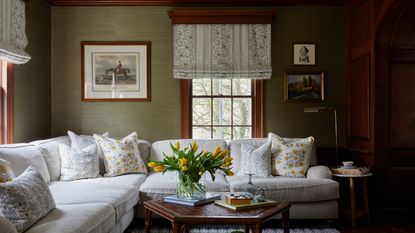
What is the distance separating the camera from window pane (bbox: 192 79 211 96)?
5.63 metres

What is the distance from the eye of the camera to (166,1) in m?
5.50

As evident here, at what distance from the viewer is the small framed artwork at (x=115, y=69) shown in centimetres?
554

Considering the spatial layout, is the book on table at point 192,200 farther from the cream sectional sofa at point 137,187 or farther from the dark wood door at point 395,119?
the dark wood door at point 395,119

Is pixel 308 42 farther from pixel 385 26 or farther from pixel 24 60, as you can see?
pixel 24 60

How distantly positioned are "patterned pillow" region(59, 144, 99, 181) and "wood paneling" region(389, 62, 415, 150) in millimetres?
3314

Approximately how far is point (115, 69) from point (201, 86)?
45.0 inches

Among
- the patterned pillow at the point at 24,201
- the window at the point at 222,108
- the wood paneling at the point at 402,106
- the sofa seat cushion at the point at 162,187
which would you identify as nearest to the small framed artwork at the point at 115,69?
the window at the point at 222,108

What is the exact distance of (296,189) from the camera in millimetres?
4320

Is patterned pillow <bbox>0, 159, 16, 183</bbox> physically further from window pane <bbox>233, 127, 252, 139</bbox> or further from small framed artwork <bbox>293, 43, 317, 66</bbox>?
small framed artwork <bbox>293, 43, 317, 66</bbox>

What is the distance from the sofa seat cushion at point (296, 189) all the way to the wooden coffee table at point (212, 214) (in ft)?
3.17

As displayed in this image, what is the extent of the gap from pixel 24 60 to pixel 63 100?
1.18 metres

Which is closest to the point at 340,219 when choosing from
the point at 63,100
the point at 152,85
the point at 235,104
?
the point at 235,104

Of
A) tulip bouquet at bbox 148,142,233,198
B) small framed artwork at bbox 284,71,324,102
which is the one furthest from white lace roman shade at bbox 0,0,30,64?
small framed artwork at bbox 284,71,324,102

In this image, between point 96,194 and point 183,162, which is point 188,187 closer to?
point 183,162
